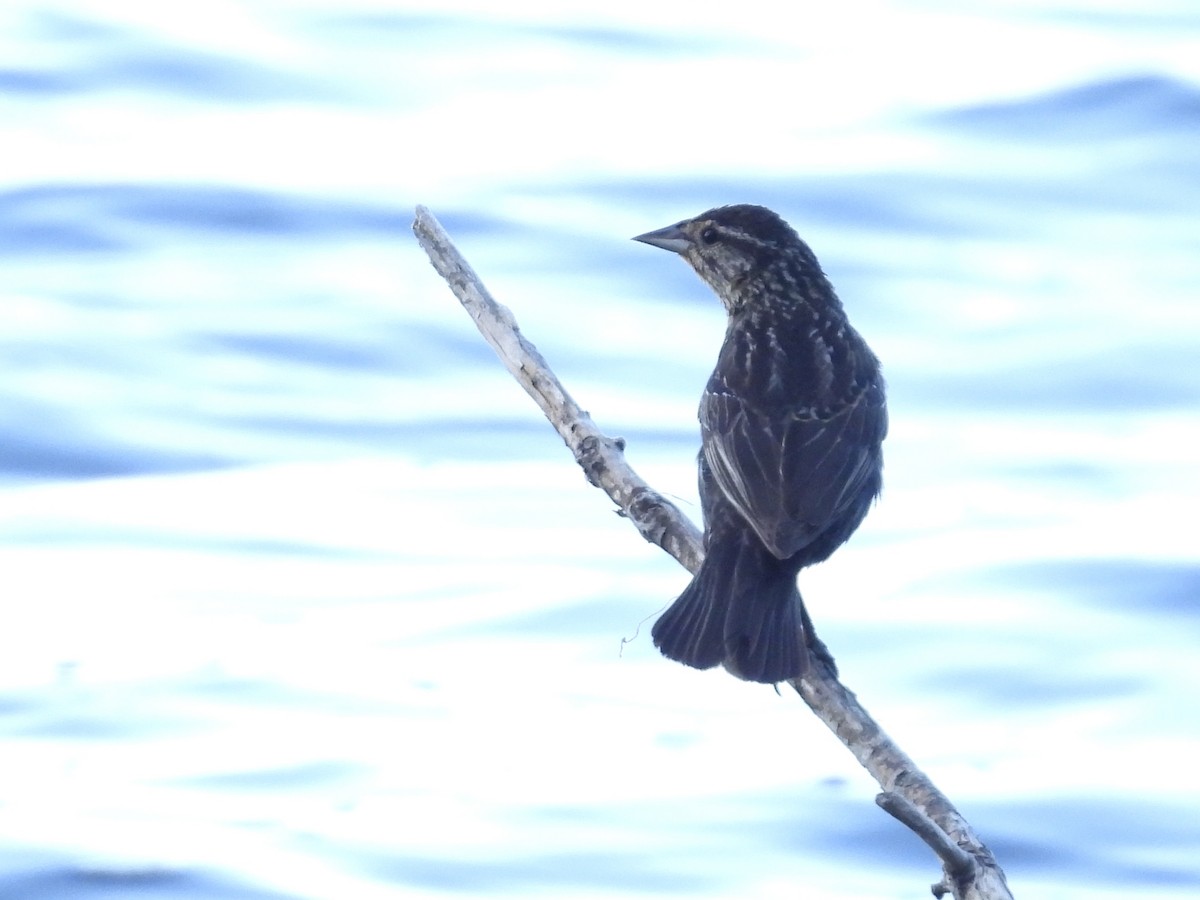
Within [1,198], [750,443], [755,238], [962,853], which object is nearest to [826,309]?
[755,238]

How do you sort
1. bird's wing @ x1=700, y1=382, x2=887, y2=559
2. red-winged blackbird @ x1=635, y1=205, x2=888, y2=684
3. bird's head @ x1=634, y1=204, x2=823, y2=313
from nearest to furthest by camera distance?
red-winged blackbird @ x1=635, y1=205, x2=888, y2=684 < bird's wing @ x1=700, y1=382, x2=887, y2=559 < bird's head @ x1=634, y1=204, x2=823, y2=313

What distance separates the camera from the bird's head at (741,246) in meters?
6.42

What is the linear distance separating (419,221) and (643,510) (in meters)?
0.87

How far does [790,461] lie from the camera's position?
18.2ft

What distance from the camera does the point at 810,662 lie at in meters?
5.00

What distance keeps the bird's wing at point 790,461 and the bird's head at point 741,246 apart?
55 centimetres

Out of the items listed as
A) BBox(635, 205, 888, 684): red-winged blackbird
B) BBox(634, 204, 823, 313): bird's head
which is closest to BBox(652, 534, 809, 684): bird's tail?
BBox(635, 205, 888, 684): red-winged blackbird

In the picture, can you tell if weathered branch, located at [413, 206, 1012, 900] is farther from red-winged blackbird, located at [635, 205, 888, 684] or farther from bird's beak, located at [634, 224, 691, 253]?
bird's beak, located at [634, 224, 691, 253]

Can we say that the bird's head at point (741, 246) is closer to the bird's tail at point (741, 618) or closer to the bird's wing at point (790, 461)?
the bird's wing at point (790, 461)

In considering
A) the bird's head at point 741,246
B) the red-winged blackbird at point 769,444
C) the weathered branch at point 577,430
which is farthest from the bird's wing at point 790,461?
the bird's head at point 741,246

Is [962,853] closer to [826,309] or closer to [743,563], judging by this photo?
[743,563]

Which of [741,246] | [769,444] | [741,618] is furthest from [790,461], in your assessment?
[741,246]

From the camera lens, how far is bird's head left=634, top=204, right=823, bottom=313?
21.1 feet

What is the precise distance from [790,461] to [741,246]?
42.6 inches
